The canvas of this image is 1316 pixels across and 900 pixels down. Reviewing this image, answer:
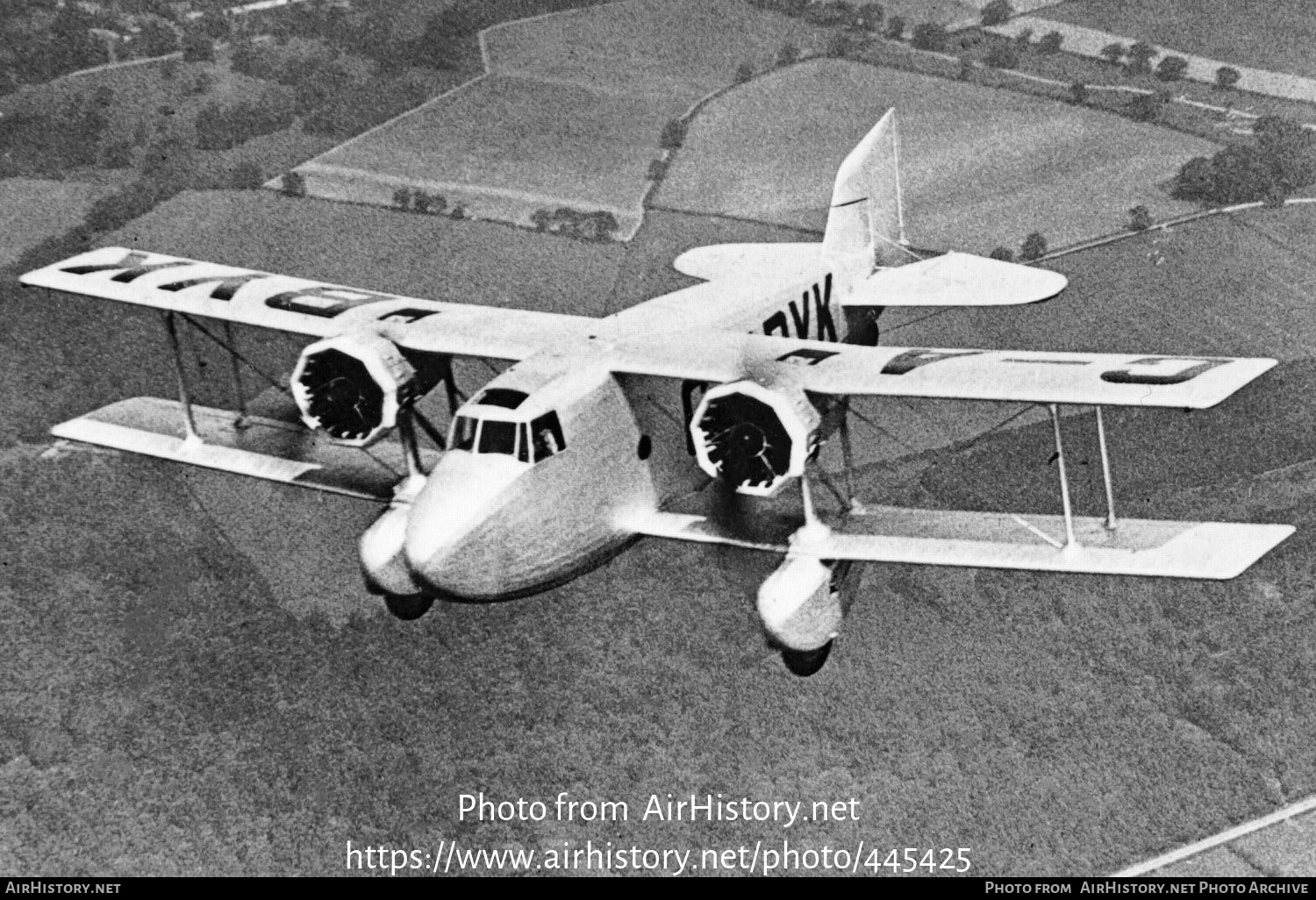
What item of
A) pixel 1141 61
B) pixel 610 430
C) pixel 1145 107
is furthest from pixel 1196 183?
pixel 610 430

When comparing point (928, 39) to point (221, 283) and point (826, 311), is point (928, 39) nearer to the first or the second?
point (826, 311)

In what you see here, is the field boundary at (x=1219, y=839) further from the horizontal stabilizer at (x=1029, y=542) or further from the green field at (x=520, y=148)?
the green field at (x=520, y=148)

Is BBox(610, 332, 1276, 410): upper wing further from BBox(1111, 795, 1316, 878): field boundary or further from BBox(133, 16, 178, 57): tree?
BBox(133, 16, 178, 57): tree

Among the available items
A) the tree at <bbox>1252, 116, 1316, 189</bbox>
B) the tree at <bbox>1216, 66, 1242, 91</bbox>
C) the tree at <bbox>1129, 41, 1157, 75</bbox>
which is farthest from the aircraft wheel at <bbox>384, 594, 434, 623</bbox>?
the tree at <bbox>1216, 66, 1242, 91</bbox>

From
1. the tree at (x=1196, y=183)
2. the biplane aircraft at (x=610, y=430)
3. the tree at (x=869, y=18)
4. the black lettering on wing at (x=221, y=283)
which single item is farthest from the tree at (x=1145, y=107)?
the black lettering on wing at (x=221, y=283)

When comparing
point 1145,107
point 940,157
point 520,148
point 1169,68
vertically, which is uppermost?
point 1169,68
